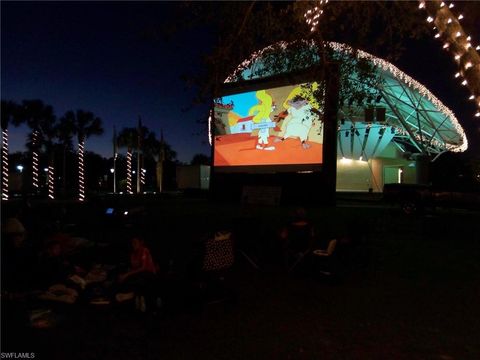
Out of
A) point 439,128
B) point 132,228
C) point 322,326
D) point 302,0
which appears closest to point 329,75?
point 302,0

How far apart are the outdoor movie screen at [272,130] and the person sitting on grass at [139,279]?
16328mm

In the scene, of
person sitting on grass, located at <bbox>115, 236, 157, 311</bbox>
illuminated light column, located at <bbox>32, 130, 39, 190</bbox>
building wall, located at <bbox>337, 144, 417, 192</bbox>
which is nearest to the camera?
person sitting on grass, located at <bbox>115, 236, 157, 311</bbox>

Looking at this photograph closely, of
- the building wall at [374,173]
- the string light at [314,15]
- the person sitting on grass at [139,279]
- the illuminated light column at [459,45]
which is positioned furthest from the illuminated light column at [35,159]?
the illuminated light column at [459,45]

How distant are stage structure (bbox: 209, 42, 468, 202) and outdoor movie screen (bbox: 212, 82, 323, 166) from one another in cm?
5

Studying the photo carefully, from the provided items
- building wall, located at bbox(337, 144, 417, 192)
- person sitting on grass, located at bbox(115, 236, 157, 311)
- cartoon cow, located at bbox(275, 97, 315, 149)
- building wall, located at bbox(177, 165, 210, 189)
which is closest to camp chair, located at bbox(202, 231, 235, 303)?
person sitting on grass, located at bbox(115, 236, 157, 311)

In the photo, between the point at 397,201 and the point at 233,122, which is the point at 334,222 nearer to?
the point at 397,201

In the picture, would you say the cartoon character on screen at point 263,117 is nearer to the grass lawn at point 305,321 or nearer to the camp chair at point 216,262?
the grass lawn at point 305,321

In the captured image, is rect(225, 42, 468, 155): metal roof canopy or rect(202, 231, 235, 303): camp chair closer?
rect(202, 231, 235, 303): camp chair

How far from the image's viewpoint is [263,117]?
2434 centimetres

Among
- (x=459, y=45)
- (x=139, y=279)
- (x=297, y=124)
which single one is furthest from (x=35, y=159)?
(x=459, y=45)

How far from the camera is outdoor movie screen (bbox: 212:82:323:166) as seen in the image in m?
23.1

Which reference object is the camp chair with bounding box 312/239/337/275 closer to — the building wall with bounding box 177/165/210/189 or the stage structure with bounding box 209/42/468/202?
the stage structure with bounding box 209/42/468/202

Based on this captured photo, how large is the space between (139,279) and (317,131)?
17.2 metres

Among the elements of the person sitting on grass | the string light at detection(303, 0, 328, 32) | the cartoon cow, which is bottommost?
the person sitting on grass
